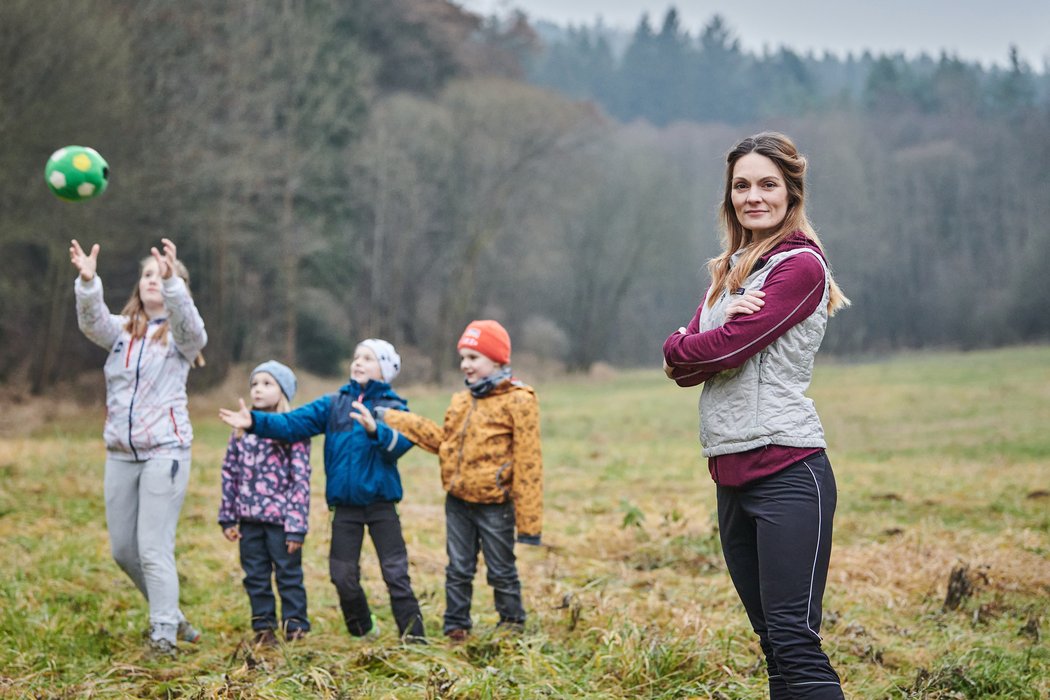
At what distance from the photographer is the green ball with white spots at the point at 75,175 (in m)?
6.00

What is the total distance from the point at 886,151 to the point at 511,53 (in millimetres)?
25222

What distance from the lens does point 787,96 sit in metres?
88.3

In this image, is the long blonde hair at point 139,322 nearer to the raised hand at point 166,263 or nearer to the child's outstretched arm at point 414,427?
the raised hand at point 166,263

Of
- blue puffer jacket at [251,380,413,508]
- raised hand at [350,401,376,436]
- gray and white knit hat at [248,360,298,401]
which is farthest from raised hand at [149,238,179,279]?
raised hand at [350,401,376,436]

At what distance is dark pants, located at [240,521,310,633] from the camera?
527 cm

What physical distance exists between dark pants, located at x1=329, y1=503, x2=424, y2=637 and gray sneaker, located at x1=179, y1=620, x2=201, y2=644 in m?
0.79

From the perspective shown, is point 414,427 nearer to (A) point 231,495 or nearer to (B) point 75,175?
(A) point 231,495

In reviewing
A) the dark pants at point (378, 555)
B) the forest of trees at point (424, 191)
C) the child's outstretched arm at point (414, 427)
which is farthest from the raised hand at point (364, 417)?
the forest of trees at point (424, 191)

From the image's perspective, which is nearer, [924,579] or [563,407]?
[924,579]

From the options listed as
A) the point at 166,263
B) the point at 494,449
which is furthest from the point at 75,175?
the point at 494,449

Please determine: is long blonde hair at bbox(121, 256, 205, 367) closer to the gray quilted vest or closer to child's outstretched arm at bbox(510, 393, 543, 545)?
child's outstretched arm at bbox(510, 393, 543, 545)

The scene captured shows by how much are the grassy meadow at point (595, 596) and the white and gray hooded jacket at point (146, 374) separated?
1.02 metres

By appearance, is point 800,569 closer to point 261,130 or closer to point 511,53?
point 261,130

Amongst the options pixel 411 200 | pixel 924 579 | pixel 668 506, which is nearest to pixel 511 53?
pixel 411 200
